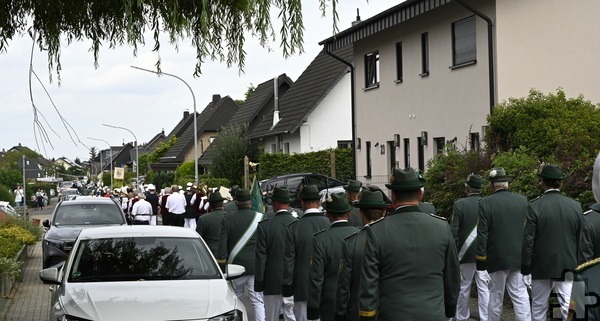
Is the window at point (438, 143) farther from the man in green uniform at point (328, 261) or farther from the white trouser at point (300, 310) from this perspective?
the man in green uniform at point (328, 261)

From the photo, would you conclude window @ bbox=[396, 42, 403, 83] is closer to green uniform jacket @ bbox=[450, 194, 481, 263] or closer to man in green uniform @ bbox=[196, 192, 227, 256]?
man in green uniform @ bbox=[196, 192, 227, 256]

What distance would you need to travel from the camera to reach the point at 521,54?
21.0 m

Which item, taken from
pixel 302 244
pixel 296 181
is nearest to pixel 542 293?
pixel 302 244

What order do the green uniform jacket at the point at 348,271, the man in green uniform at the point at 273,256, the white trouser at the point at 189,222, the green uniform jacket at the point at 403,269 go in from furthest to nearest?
the white trouser at the point at 189,222
the man in green uniform at the point at 273,256
the green uniform jacket at the point at 348,271
the green uniform jacket at the point at 403,269

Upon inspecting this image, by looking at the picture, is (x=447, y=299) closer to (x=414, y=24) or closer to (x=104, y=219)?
(x=104, y=219)

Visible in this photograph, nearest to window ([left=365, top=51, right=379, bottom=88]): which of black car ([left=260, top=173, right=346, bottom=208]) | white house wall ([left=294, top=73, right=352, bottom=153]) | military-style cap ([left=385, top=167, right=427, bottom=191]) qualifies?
black car ([left=260, top=173, right=346, bottom=208])

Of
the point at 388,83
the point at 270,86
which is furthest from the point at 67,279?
the point at 270,86

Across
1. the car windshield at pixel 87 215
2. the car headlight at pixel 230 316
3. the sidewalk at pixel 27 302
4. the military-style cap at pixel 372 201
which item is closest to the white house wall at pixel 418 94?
the car windshield at pixel 87 215

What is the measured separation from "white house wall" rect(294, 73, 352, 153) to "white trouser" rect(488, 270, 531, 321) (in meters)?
31.6

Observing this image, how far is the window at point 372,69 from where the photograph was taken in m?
29.1

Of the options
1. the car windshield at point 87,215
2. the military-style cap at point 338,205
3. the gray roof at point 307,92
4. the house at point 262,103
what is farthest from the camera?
the house at point 262,103

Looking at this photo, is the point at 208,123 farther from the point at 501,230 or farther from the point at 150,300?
the point at 150,300

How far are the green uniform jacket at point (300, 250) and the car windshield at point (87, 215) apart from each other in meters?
9.76

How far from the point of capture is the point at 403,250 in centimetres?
604
